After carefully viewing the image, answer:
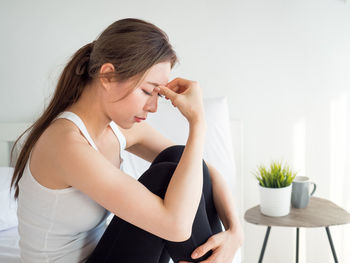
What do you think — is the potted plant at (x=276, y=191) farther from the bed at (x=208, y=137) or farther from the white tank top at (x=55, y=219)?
the white tank top at (x=55, y=219)

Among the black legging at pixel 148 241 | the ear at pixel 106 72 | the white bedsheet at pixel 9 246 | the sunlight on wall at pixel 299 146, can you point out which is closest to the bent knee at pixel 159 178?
the black legging at pixel 148 241

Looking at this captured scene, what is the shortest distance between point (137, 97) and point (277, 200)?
82 cm

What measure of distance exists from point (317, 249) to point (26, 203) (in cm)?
147

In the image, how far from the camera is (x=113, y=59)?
85cm

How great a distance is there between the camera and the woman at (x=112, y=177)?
2.63 ft

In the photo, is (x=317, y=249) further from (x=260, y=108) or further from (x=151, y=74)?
(x=151, y=74)

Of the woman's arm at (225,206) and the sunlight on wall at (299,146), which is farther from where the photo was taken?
the sunlight on wall at (299,146)

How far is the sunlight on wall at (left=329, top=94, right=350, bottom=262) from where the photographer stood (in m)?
1.72


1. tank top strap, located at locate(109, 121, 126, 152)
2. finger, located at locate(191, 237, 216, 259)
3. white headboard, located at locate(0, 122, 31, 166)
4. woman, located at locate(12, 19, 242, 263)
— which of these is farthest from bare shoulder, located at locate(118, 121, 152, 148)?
white headboard, located at locate(0, 122, 31, 166)

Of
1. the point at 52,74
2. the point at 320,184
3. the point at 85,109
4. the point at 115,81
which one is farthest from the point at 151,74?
the point at 320,184

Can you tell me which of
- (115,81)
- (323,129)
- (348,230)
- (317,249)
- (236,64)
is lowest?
(317,249)

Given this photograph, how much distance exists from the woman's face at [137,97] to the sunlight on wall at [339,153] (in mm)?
1095

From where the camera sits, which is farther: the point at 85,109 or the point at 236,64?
the point at 236,64

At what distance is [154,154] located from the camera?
4.01 feet
